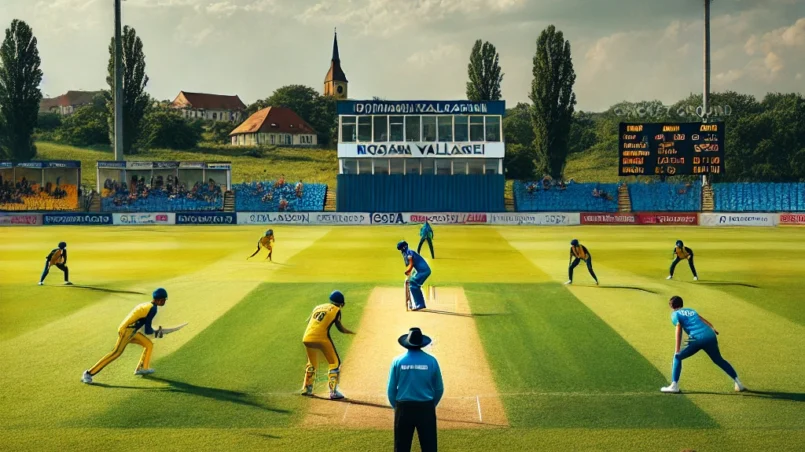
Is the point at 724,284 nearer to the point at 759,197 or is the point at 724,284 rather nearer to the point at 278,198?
the point at 759,197

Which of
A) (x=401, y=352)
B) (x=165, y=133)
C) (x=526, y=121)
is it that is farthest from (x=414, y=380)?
(x=526, y=121)

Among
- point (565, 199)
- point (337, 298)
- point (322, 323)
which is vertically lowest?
point (322, 323)

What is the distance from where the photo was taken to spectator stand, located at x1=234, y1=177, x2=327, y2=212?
5756 cm

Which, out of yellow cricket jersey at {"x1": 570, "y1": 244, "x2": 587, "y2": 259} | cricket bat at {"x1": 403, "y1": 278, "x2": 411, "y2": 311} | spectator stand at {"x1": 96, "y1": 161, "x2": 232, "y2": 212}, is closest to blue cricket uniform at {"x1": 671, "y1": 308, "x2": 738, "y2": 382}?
cricket bat at {"x1": 403, "y1": 278, "x2": 411, "y2": 311}

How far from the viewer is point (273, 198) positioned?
5800 cm

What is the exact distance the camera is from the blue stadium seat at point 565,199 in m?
58.0

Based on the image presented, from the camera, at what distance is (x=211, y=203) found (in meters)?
57.8

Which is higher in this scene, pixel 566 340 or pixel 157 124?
pixel 157 124

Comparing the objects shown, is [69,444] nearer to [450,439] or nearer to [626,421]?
[450,439]

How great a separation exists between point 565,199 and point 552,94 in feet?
39.7

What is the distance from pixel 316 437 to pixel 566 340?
705 centimetres

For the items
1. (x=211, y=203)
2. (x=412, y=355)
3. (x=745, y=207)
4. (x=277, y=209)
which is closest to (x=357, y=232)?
(x=277, y=209)

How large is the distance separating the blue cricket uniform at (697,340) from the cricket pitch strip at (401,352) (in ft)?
9.48

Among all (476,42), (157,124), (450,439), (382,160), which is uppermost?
(476,42)
